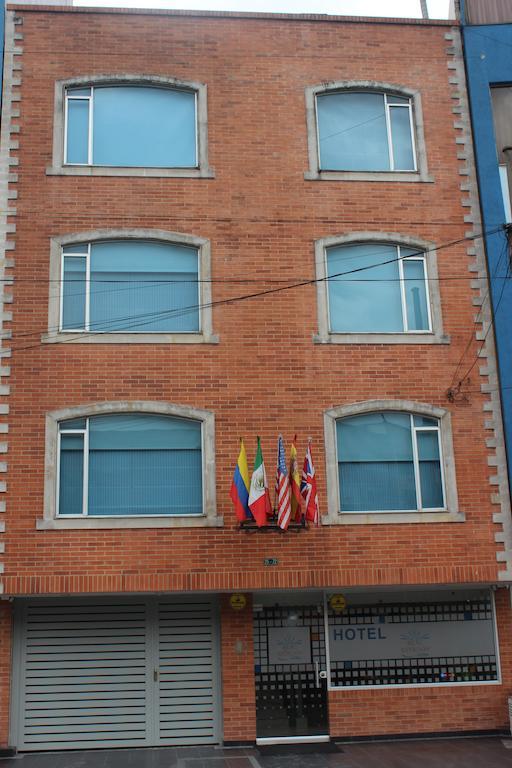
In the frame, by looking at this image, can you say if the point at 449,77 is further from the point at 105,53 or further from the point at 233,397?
the point at 233,397

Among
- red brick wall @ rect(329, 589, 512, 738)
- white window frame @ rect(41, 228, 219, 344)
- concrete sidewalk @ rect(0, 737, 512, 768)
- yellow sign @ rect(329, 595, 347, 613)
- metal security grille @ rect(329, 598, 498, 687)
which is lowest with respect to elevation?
concrete sidewalk @ rect(0, 737, 512, 768)

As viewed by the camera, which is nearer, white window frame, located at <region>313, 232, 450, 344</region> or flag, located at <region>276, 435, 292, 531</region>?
flag, located at <region>276, 435, 292, 531</region>

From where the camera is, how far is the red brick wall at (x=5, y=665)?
14.6 m

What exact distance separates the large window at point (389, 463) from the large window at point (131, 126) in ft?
19.7

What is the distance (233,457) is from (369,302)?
13.0ft

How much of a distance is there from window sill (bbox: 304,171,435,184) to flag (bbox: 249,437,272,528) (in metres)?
5.65

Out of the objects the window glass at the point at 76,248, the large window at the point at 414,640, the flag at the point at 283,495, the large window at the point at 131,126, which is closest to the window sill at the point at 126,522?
the flag at the point at 283,495

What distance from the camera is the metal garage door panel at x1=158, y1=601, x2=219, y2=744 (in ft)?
49.9

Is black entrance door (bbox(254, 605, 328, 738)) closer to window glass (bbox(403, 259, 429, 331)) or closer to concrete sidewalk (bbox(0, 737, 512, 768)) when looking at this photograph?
concrete sidewalk (bbox(0, 737, 512, 768))

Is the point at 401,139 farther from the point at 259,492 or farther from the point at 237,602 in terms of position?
the point at 237,602

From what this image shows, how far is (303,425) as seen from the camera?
52.4 ft

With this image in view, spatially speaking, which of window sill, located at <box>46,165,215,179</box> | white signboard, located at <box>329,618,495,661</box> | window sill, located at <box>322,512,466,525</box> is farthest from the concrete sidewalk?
window sill, located at <box>46,165,215,179</box>

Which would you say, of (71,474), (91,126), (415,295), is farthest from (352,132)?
(71,474)

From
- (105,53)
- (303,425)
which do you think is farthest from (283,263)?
(105,53)
